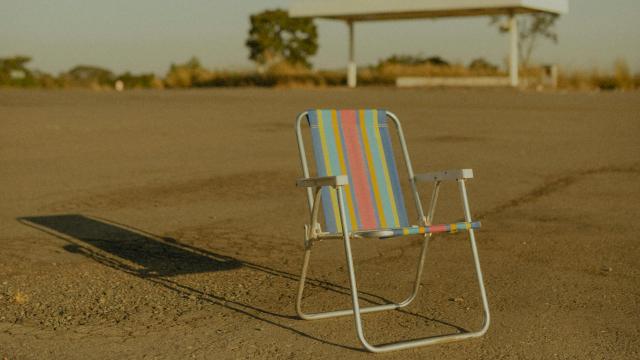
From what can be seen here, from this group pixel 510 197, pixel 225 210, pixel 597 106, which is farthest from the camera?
pixel 597 106

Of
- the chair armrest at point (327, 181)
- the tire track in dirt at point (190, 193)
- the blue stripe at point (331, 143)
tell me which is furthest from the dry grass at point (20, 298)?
the tire track in dirt at point (190, 193)

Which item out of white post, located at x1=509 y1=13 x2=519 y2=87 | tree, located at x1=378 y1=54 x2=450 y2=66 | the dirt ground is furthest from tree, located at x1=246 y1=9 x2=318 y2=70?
the dirt ground

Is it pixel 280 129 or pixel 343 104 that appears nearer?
pixel 280 129

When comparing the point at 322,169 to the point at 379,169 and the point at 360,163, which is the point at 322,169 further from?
the point at 379,169

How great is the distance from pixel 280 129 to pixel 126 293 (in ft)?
36.4

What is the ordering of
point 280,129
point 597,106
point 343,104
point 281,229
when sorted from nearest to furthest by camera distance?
point 281,229, point 280,129, point 597,106, point 343,104

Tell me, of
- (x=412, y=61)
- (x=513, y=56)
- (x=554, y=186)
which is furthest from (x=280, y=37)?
(x=554, y=186)

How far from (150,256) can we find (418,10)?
A: 962 inches

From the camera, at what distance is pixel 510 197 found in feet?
32.1

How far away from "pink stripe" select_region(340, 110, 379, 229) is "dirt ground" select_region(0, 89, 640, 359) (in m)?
0.54

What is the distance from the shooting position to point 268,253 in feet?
23.4

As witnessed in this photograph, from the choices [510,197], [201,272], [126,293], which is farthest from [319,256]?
[510,197]

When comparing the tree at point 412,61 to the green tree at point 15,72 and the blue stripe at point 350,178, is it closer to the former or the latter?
the green tree at point 15,72

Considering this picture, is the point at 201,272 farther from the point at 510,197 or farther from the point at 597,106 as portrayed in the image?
the point at 597,106
